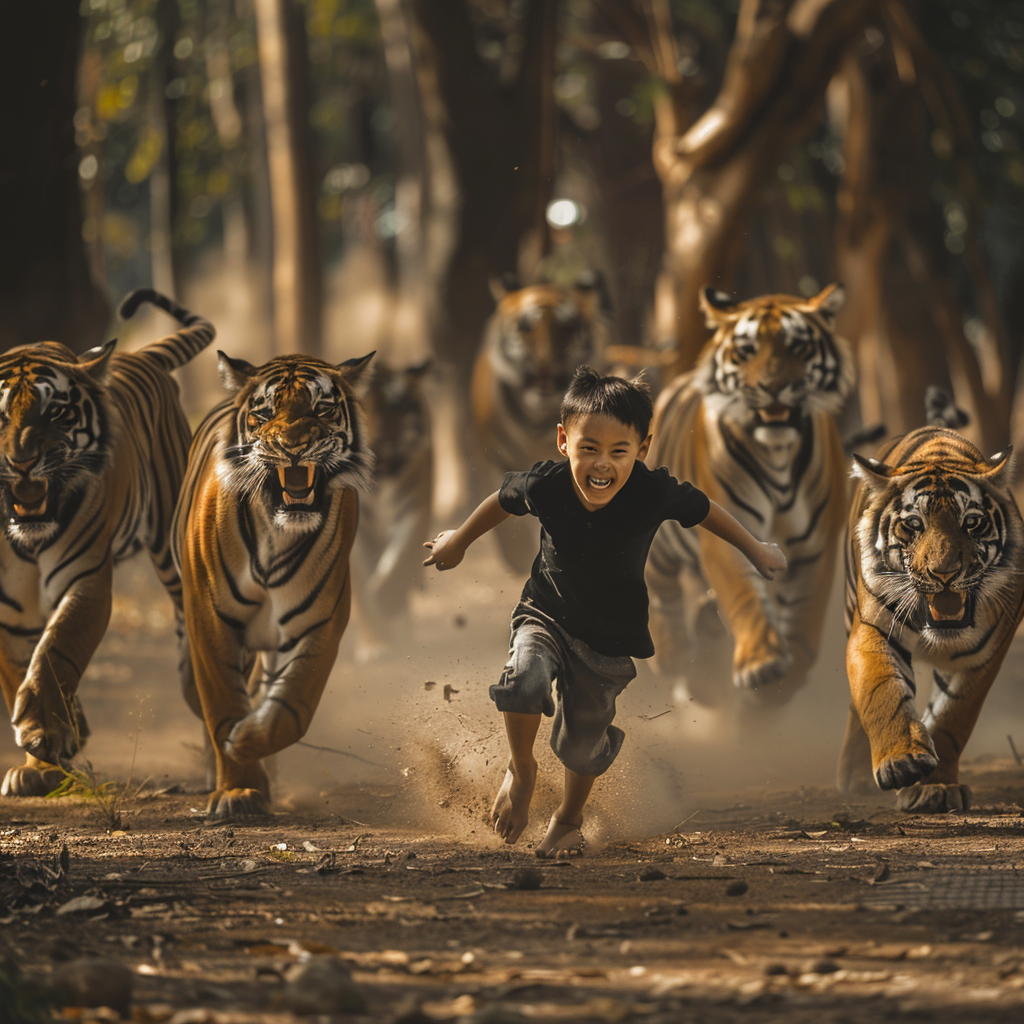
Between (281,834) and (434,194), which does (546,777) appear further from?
(434,194)

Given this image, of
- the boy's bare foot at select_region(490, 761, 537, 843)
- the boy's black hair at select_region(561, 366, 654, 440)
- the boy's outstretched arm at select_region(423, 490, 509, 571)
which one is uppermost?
the boy's black hair at select_region(561, 366, 654, 440)

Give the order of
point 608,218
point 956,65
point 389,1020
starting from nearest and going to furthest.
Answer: point 389,1020 < point 956,65 < point 608,218

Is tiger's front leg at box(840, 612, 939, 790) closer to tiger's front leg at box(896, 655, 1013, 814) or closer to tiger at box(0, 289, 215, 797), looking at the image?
tiger's front leg at box(896, 655, 1013, 814)

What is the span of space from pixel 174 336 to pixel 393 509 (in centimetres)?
369

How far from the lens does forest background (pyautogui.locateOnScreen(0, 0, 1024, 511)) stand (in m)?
11.2

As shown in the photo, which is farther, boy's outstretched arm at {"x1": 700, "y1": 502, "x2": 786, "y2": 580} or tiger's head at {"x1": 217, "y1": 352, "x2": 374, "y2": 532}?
tiger's head at {"x1": 217, "y1": 352, "x2": 374, "y2": 532}

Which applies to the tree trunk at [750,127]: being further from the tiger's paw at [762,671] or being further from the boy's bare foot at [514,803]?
the boy's bare foot at [514,803]

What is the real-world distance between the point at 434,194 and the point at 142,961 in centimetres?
1081

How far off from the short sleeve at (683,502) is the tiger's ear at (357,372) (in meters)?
1.65

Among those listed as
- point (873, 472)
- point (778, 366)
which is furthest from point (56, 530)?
point (778, 366)

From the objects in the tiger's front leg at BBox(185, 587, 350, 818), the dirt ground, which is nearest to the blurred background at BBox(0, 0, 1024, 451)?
the tiger's front leg at BBox(185, 587, 350, 818)

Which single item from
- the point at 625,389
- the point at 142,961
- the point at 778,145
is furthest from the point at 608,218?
the point at 142,961

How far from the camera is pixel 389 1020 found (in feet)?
9.70

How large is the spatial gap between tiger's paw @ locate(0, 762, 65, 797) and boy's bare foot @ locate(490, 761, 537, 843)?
6.75 ft
